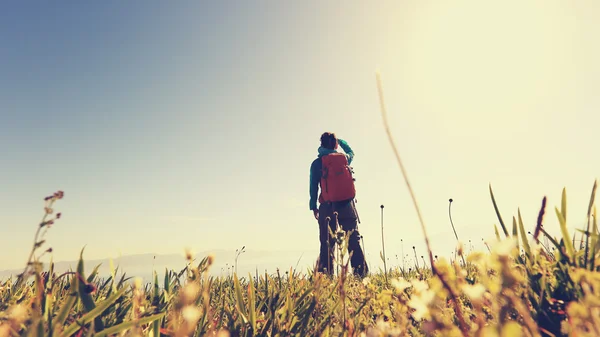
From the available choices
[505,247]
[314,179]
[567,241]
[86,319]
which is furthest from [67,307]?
[314,179]

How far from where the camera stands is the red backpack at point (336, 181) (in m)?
8.20

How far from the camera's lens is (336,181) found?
822cm

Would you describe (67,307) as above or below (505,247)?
below

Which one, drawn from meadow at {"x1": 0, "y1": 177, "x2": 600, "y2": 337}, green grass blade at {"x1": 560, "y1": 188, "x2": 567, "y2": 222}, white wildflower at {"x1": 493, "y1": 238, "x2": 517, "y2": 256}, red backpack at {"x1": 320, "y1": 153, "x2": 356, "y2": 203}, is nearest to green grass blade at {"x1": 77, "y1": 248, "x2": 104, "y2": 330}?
meadow at {"x1": 0, "y1": 177, "x2": 600, "y2": 337}

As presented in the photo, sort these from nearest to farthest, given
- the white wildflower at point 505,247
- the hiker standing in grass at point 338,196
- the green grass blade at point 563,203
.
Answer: the white wildflower at point 505,247
the green grass blade at point 563,203
the hiker standing in grass at point 338,196

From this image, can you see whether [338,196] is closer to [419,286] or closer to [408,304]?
[419,286]

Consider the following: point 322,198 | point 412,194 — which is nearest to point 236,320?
point 412,194

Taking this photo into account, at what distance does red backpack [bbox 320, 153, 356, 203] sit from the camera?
8203 mm

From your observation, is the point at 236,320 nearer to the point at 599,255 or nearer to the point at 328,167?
the point at 599,255

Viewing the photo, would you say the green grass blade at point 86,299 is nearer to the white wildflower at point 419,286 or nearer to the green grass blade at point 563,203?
the white wildflower at point 419,286

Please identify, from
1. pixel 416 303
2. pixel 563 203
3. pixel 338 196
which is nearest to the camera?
pixel 416 303

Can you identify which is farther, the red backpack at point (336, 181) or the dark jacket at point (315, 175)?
the dark jacket at point (315, 175)

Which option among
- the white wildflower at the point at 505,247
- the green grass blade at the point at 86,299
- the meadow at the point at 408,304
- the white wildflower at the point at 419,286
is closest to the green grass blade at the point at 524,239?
the meadow at the point at 408,304

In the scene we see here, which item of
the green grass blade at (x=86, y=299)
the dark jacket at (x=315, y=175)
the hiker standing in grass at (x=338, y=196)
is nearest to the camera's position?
the green grass blade at (x=86, y=299)
